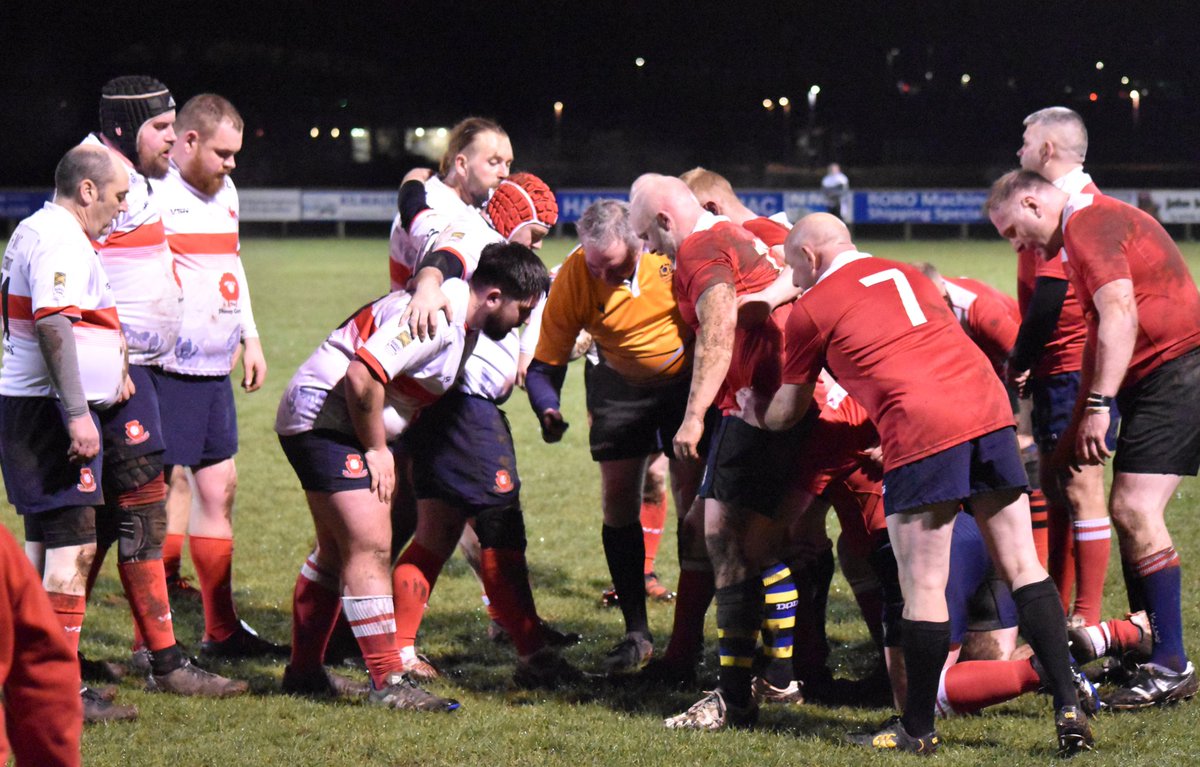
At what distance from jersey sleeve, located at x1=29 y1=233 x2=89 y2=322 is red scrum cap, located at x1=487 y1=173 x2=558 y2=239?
1.66 metres

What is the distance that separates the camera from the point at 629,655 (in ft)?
17.2

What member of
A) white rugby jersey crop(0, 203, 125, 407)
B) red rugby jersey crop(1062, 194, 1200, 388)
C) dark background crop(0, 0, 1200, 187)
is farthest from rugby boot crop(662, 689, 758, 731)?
dark background crop(0, 0, 1200, 187)

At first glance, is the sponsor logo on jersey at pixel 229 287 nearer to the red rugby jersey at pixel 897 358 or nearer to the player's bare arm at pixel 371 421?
the player's bare arm at pixel 371 421

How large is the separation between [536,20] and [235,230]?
143ft

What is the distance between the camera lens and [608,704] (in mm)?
4691

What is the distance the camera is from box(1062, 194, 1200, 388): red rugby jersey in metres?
4.50

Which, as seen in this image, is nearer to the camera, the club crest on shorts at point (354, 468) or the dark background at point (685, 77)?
the club crest on shorts at point (354, 468)

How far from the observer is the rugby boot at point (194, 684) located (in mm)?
4727

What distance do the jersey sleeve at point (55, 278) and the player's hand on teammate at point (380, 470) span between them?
110 centimetres

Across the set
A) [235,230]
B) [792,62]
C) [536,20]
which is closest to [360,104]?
[536,20]

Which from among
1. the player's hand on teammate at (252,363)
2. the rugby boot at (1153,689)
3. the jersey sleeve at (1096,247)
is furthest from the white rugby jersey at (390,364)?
the rugby boot at (1153,689)

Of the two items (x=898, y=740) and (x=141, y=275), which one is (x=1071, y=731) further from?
(x=141, y=275)

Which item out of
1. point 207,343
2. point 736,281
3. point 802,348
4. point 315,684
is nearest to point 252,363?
point 207,343

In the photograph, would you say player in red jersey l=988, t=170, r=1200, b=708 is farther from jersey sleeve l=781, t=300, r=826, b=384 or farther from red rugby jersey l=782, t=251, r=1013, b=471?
jersey sleeve l=781, t=300, r=826, b=384
